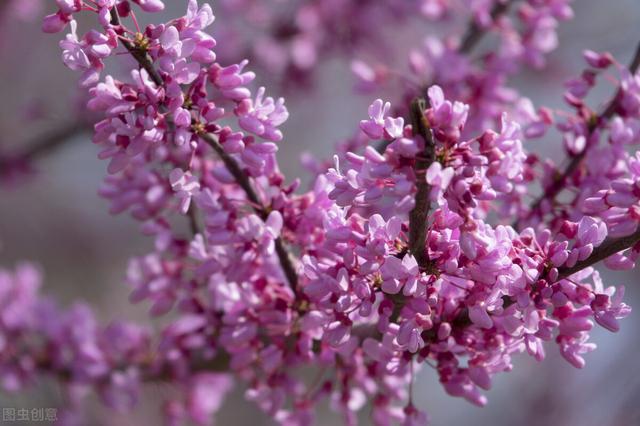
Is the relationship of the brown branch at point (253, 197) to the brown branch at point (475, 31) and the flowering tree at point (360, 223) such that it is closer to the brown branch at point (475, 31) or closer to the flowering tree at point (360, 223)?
the flowering tree at point (360, 223)

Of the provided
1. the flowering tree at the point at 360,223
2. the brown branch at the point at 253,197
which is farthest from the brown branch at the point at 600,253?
the brown branch at the point at 253,197

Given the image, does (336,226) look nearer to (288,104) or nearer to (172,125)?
(172,125)

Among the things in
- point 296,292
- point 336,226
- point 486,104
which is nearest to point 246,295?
point 296,292

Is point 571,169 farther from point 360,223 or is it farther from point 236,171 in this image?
point 236,171

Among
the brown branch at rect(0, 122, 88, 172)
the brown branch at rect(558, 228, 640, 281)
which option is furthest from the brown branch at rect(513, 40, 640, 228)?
the brown branch at rect(0, 122, 88, 172)

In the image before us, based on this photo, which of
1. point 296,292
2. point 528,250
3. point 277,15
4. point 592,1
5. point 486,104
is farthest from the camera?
point 592,1

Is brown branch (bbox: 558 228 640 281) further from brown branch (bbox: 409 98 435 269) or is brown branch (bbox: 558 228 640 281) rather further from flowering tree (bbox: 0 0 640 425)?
brown branch (bbox: 409 98 435 269)

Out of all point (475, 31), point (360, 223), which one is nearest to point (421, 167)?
point (360, 223)
